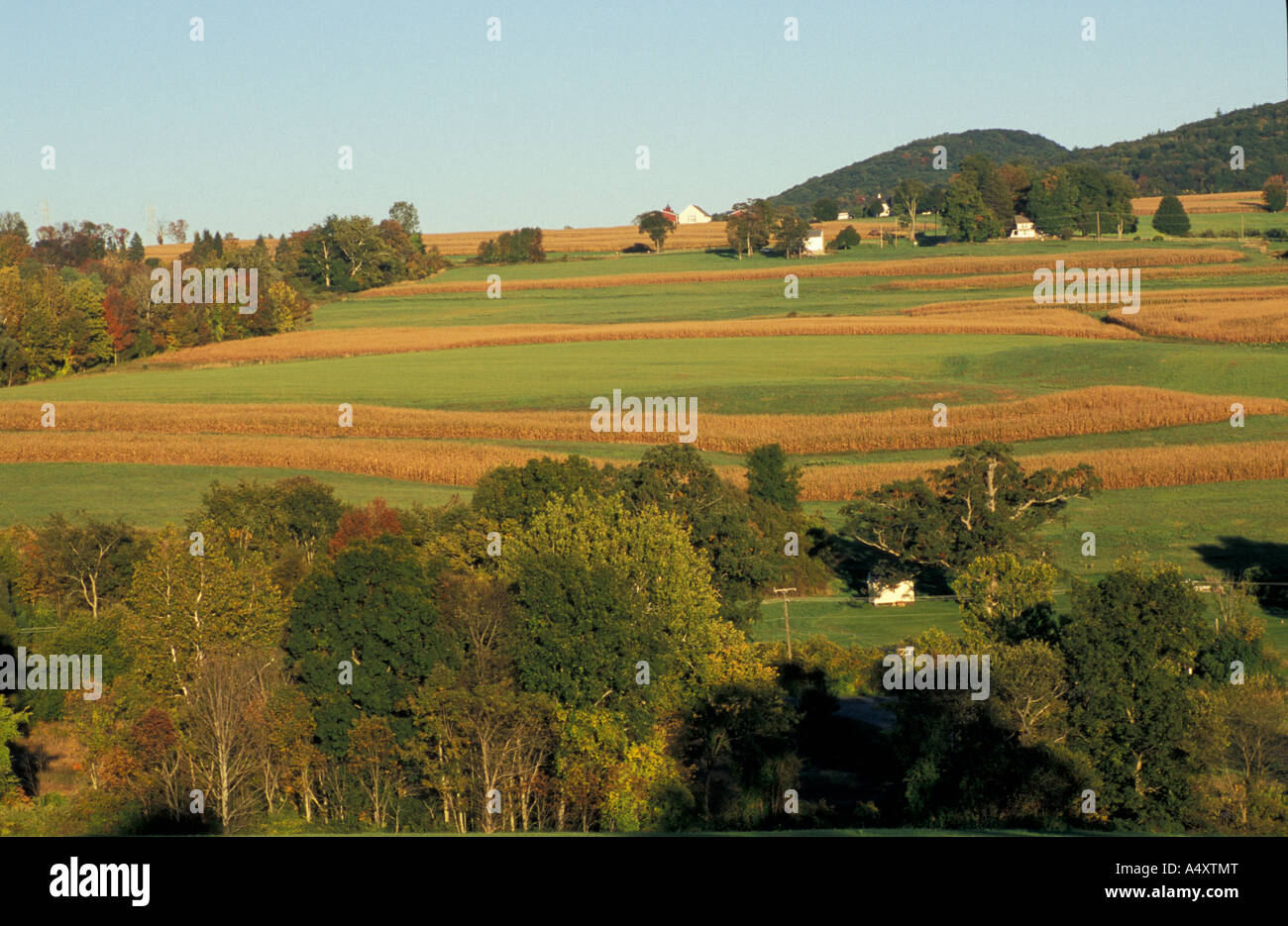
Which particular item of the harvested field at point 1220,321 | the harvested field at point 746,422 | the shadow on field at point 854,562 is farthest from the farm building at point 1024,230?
the shadow on field at point 854,562

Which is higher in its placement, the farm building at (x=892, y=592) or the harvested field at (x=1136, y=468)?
the harvested field at (x=1136, y=468)

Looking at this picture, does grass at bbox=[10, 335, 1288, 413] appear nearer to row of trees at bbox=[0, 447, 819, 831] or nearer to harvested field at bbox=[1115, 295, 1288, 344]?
harvested field at bbox=[1115, 295, 1288, 344]

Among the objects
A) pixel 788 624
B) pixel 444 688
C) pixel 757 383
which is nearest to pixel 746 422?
pixel 757 383

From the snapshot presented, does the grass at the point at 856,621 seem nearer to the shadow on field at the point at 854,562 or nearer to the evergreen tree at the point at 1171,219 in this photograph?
the shadow on field at the point at 854,562

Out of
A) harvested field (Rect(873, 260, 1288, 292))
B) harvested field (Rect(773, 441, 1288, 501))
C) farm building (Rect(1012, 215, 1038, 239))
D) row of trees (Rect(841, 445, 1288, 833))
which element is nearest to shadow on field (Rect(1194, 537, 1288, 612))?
harvested field (Rect(773, 441, 1288, 501))

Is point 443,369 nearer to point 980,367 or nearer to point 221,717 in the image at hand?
point 980,367

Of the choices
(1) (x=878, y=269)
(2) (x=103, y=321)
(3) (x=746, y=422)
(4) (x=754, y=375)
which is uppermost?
(1) (x=878, y=269)

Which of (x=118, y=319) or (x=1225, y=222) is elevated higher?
(x=1225, y=222)

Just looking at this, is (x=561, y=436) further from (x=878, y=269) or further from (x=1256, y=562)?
(x=878, y=269)

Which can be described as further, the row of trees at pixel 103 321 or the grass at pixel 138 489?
the row of trees at pixel 103 321
